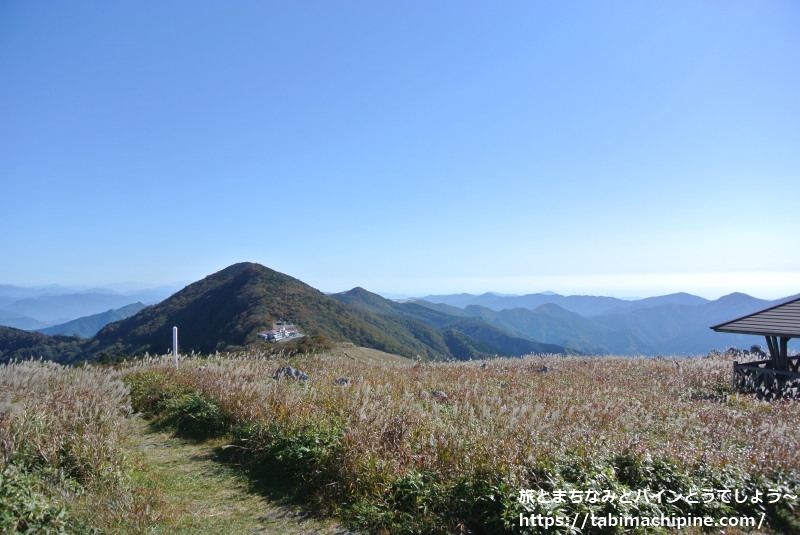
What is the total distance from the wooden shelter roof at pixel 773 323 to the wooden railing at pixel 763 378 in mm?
1017

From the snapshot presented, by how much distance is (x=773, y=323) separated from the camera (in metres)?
11.6

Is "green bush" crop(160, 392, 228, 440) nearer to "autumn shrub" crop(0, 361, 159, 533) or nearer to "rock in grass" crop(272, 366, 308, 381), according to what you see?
"autumn shrub" crop(0, 361, 159, 533)

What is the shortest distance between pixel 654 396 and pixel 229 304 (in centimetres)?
8469

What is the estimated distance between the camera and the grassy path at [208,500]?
439cm

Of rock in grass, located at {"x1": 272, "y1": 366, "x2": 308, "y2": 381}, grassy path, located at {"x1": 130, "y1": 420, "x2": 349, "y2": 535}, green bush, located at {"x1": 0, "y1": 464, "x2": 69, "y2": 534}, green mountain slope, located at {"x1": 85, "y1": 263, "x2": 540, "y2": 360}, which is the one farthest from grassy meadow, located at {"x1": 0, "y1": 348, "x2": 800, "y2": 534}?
green mountain slope, located at {"x1": 85, "y1": 263, "x2": 540, "y2": 360}

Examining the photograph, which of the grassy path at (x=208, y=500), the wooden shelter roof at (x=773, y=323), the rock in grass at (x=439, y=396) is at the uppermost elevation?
the wooden shelter roof at (x=773, y=323)

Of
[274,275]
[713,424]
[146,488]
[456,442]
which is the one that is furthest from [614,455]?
[274,275]

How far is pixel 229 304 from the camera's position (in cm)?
8469

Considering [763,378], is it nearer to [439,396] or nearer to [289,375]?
[439,396]

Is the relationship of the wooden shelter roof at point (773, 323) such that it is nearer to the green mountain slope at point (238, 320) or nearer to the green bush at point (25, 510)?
the green bush at point (25, 510)

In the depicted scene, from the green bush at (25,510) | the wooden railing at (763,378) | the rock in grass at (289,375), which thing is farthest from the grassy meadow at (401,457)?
the wooden railing at (763,378)

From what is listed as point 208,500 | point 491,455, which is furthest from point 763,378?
point 208,500

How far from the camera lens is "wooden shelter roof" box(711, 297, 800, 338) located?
10918 millimetres

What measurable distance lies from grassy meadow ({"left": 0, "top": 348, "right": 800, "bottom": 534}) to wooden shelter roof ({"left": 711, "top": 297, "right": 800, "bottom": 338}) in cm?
346
